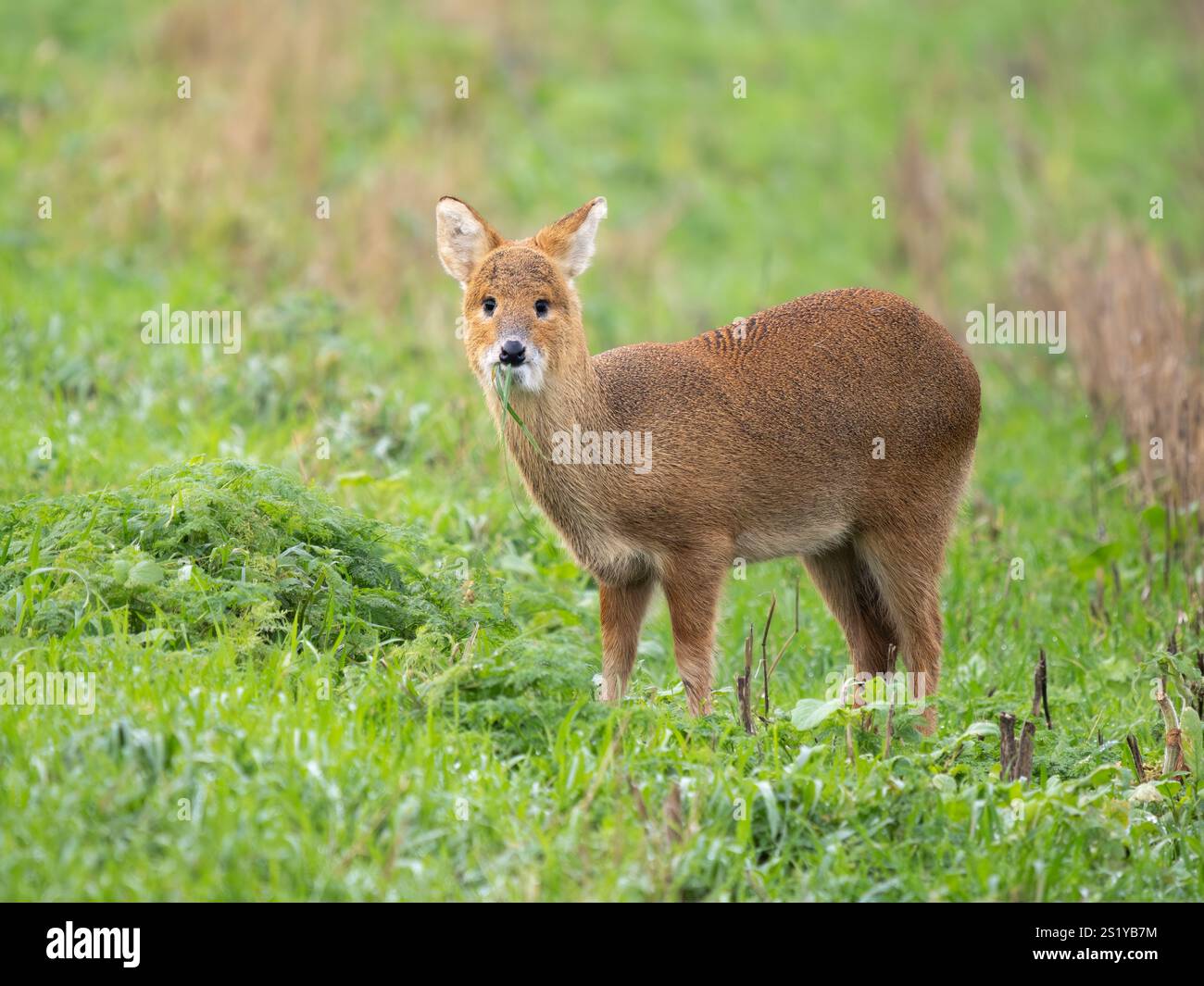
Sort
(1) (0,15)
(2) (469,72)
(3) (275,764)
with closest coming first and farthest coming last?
(3) (275,764) → (1) (0,15) → (2) (469,72)

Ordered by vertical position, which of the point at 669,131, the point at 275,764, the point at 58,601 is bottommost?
the point at 275,764

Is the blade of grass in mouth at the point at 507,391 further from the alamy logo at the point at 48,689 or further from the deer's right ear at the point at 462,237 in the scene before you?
the alamy logo at the point at 48,689

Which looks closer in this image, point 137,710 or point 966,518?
point 137,710

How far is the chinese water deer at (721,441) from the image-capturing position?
6645mm

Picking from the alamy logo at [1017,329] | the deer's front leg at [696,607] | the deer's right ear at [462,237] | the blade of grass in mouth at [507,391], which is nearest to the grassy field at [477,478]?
the alamy logo at [1017,329]

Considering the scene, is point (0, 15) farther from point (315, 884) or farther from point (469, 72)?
point (315, 884)

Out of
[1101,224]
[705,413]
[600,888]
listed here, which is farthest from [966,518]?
[1101,224]

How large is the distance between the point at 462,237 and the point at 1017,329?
7242 mm

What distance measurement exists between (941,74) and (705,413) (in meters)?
14.2

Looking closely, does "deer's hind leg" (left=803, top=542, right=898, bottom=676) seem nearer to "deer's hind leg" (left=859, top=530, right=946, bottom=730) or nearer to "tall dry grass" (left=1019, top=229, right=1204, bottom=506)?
"deer's hind leg" (left=859, top=530, right=946, bottom=730)

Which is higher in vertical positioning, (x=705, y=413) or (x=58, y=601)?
(x=705, y=413)

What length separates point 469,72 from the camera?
1680cm
